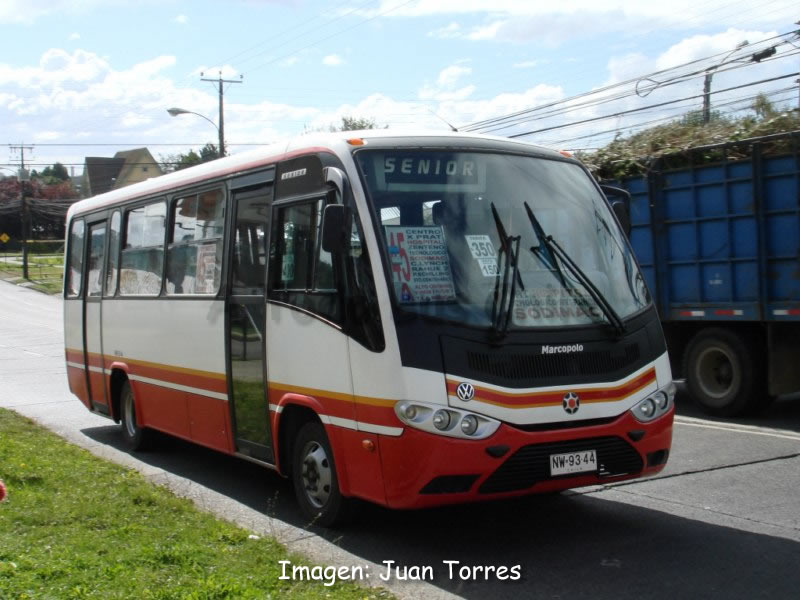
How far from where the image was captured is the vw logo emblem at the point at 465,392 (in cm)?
612

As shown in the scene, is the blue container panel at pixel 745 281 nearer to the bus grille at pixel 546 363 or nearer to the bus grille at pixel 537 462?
the bus grille at pixel 546 363

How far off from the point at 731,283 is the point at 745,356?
86 cm

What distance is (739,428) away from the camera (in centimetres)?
1134

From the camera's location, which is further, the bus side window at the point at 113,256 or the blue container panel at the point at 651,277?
the blue container panel at the point at 651,277

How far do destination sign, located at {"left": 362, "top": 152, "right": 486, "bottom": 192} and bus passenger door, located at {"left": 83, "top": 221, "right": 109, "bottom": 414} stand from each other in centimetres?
604

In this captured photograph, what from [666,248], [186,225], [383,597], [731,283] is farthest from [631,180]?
[383,597]

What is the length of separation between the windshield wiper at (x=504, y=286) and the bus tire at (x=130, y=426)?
18.6ft

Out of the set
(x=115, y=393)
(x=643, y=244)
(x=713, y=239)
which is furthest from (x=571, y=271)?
(x=115, y=393)

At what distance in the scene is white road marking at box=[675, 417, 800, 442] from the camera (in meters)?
10.7

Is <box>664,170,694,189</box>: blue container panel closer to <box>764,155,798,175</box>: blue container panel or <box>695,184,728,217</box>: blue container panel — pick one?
<box>695,184,728,217</box>: blue container panel

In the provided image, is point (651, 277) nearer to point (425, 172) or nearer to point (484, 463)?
point (425, 172)

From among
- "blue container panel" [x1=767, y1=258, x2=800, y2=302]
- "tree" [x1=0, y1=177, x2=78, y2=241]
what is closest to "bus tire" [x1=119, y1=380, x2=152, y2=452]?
"blue container panel" [x1=767, y1=258, x2=800, y2=302]

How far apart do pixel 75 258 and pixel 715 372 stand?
8.07 meters

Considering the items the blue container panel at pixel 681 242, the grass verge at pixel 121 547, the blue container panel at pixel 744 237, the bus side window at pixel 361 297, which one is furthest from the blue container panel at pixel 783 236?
the grass verge at pixel 121 547
